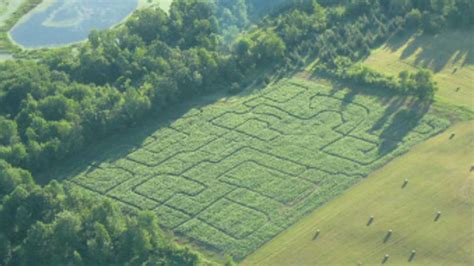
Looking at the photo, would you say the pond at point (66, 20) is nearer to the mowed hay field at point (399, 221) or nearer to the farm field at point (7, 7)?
the farm field at point (7, 7)

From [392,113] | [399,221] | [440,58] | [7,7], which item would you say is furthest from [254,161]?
[7,7]

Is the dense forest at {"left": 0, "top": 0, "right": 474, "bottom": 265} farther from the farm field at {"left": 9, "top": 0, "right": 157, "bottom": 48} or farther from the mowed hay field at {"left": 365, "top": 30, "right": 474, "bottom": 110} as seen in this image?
the farm field at {"left": 9, "top": 0, "right": 157, "bottom": 48}

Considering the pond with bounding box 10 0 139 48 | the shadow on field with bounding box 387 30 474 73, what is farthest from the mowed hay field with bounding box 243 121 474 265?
the pond with bounding box 10 0 139 48

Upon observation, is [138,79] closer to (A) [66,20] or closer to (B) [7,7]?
(A) [66,20]

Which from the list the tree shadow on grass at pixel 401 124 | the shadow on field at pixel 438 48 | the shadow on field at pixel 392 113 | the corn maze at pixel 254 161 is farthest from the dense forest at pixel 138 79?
the corn maze at pixel 254 161

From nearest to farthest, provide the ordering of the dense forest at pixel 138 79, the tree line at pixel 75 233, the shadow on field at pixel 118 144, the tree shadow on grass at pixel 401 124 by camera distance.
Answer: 1. the tree line at pixel 75 233
2. the dense forest at pixel 138 79
3. the tree shadow on grass at pixel 401 124
4. the shadow on field at pixel 118 144
